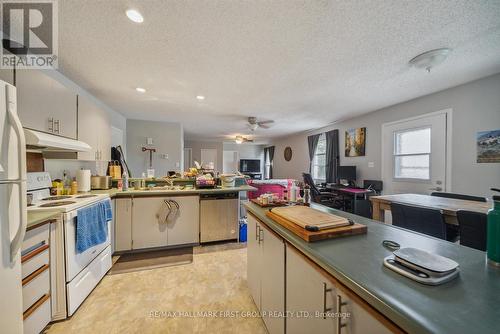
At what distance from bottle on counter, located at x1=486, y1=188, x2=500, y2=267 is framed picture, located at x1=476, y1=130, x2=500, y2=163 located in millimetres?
2768

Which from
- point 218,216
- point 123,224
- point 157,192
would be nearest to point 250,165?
point 218,216

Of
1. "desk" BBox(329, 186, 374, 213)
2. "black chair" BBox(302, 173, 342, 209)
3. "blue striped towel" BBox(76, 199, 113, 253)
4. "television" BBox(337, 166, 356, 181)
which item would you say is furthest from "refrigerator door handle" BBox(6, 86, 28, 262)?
"television" BBox(337, 166, 356, 181)

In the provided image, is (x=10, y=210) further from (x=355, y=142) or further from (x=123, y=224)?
(x=355, y=142)

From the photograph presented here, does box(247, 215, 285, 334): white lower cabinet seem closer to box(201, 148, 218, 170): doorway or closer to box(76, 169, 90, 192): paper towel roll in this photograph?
box(76, 169, 90, 192): paper towel roll

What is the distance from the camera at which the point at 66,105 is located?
197 centimetres

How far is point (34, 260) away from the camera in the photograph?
130 cm

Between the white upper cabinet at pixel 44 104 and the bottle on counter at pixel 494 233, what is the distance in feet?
9.54

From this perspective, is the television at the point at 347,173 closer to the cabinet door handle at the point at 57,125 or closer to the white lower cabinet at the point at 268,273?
the white lower cabinet at the point at 268,273

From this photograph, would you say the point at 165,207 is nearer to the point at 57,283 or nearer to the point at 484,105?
the point at 57,283

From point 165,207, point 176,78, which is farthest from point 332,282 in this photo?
point 176,78

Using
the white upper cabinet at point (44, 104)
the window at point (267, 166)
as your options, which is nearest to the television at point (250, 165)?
the window at point (267, 166)

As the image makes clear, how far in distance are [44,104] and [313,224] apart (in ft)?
8.25

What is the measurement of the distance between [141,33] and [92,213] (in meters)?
1.76

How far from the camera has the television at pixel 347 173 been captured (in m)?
4.25
